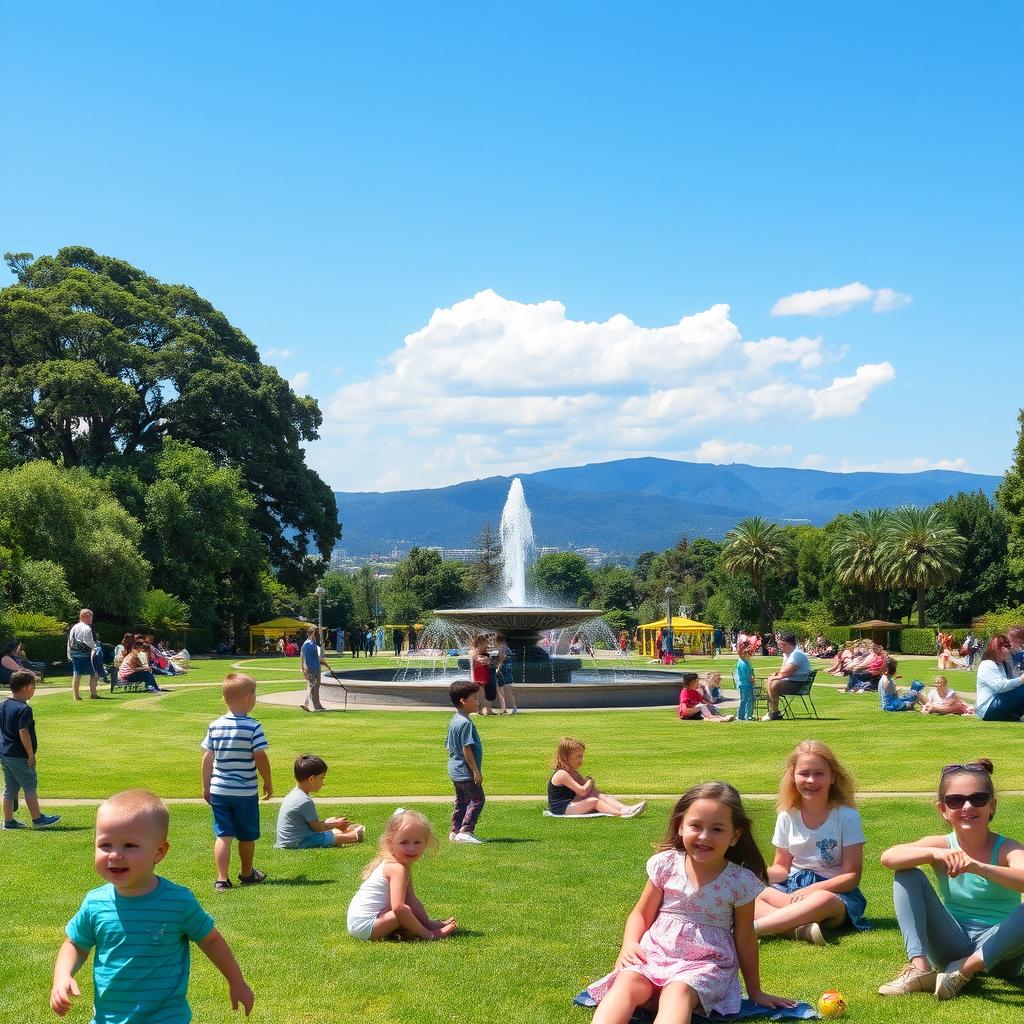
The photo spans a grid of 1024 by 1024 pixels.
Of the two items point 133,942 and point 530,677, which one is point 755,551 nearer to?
point 530,677

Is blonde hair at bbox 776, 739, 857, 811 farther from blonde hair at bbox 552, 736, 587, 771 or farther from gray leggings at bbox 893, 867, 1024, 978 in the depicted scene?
blonde hair at bbox 552, 736, 587, 771

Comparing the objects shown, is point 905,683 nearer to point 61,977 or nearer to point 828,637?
point 61,977

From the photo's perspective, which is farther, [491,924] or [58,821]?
[58,821]

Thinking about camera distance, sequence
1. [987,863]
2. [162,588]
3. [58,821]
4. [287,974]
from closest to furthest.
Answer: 1. [987,863]
2. [287,974]
3. [58,821]
4. [162,588]

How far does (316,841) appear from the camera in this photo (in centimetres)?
1088

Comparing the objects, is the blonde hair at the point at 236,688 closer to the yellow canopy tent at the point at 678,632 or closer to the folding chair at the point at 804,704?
the folding chair at the point at 804,704

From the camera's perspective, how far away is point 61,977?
431 cm

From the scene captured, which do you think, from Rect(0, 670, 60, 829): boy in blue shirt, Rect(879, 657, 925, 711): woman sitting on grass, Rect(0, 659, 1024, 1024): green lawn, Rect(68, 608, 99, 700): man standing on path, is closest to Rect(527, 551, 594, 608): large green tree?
Rect(68, 608, 99, 700): man standing on path

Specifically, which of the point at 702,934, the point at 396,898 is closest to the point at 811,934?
the point at 702,934

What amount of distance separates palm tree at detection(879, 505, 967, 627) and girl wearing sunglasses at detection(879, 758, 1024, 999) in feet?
222

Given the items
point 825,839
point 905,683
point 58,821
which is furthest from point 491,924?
point 905,683

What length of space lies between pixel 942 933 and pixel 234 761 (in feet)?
16.4

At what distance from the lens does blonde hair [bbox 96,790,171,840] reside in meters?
4.31

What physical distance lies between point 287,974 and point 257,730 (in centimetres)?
267
